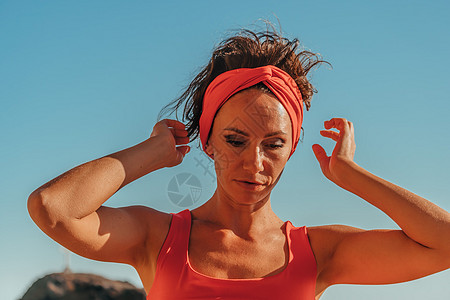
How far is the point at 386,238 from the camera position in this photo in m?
2.80

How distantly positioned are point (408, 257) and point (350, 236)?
0.36m

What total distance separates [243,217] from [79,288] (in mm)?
10006

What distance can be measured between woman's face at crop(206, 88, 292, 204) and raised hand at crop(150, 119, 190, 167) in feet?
0.84

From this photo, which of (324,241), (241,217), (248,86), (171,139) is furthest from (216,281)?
(248,86)

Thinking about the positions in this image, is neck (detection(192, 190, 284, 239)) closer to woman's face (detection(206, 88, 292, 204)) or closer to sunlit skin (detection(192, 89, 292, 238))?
sunlit skin (detection(192, 89, 292, 238))

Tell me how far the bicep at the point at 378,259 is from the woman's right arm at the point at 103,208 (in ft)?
3.52

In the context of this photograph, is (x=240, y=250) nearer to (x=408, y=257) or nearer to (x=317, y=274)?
(x=317, y=274)

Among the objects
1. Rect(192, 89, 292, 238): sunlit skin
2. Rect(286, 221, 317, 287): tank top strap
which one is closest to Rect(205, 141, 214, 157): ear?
Rect(192, 89, 292, 238): sunlit skin

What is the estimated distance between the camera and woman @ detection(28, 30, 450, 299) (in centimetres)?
258

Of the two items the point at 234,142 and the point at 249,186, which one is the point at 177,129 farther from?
the point at 249,186

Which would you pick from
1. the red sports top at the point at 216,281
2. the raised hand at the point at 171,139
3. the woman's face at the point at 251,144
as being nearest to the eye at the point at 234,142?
the woman's face at the point at 251,144

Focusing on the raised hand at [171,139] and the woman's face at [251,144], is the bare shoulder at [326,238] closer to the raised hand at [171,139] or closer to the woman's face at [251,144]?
the woman's face at [251,144]

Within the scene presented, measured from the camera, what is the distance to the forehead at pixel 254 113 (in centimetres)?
283

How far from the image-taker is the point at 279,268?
2.84 m
